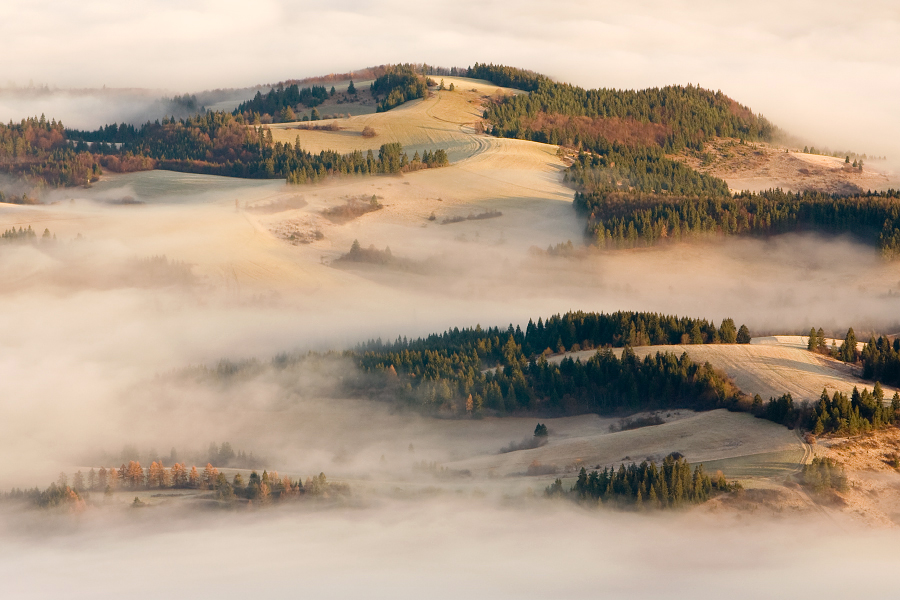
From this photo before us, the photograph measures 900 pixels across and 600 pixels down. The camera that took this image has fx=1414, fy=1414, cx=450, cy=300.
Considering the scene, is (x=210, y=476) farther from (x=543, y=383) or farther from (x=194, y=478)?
(x=543, y=383)

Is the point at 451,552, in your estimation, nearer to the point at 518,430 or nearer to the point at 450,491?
the point at 450,491

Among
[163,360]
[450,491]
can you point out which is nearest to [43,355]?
[163,360]

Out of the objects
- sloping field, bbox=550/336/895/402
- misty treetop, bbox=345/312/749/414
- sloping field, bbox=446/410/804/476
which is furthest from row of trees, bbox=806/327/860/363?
sloping field, bbox=446/410/804/476

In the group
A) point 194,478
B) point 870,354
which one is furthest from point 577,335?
point 194,478

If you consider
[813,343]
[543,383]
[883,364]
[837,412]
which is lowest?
[543,383]

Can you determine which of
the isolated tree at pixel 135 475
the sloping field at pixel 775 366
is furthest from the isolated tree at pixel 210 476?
the sloping field at pixel 775 366

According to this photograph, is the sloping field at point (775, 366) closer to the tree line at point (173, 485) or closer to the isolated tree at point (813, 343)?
the isolated tree at point (813, 343)

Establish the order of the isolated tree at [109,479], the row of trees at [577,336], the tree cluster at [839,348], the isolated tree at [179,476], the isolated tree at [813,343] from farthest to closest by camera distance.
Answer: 1. the row of trees at [577,336]
2. the isolated tree at [813,343]
3. the tree cluster at [839,348]
4. the isolated tree at [109,479]
5. the isolated tree at [179,476]
